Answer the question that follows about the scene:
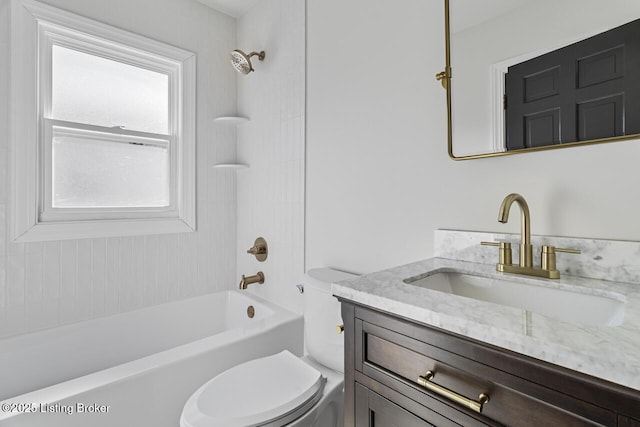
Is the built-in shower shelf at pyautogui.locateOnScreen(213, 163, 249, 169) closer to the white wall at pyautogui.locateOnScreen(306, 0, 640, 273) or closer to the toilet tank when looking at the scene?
the white wall at pyautogui.locateOnScreen(306, 0, 640, 273)

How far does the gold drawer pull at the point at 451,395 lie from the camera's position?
53 centimetres

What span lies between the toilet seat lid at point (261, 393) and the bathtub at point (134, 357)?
26cm

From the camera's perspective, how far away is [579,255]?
875mm

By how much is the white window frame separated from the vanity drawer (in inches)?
69.9

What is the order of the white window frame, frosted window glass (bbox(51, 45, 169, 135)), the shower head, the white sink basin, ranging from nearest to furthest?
the white sink basin
the white window frame
frosted window glass (bbox(51, 45, 169, 135))
the shower head

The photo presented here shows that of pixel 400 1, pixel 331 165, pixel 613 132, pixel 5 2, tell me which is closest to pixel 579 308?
pixel 613 132

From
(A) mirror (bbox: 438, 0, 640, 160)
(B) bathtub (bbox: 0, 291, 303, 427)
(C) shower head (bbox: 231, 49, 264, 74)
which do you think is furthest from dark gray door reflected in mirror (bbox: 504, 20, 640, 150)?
(C) shower head (bbox: 231, 49, 264, 74)

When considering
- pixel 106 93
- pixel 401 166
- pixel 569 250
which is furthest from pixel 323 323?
pixel 106 93

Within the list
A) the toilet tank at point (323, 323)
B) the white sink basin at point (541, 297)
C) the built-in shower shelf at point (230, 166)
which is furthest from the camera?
the built-in shower shelf at point (230, 166)

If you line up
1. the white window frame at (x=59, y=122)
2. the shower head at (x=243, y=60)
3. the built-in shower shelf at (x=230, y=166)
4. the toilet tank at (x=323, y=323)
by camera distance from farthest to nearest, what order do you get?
the built-in shower shelf at (x=230, y=166), the shower head at (x=243, y=60), the white window frame at (x=59, y=122), the toilet tank at (x=323, y=323)

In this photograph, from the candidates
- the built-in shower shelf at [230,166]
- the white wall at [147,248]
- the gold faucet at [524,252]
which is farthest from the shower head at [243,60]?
the gold faucet at [524,252]

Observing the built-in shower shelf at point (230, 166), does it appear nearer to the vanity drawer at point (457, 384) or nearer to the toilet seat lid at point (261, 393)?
the toilet seat lid at point (261, 393)

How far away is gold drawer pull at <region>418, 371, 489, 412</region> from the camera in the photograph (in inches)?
21.0

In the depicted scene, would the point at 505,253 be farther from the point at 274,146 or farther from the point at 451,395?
the point at 274,146
